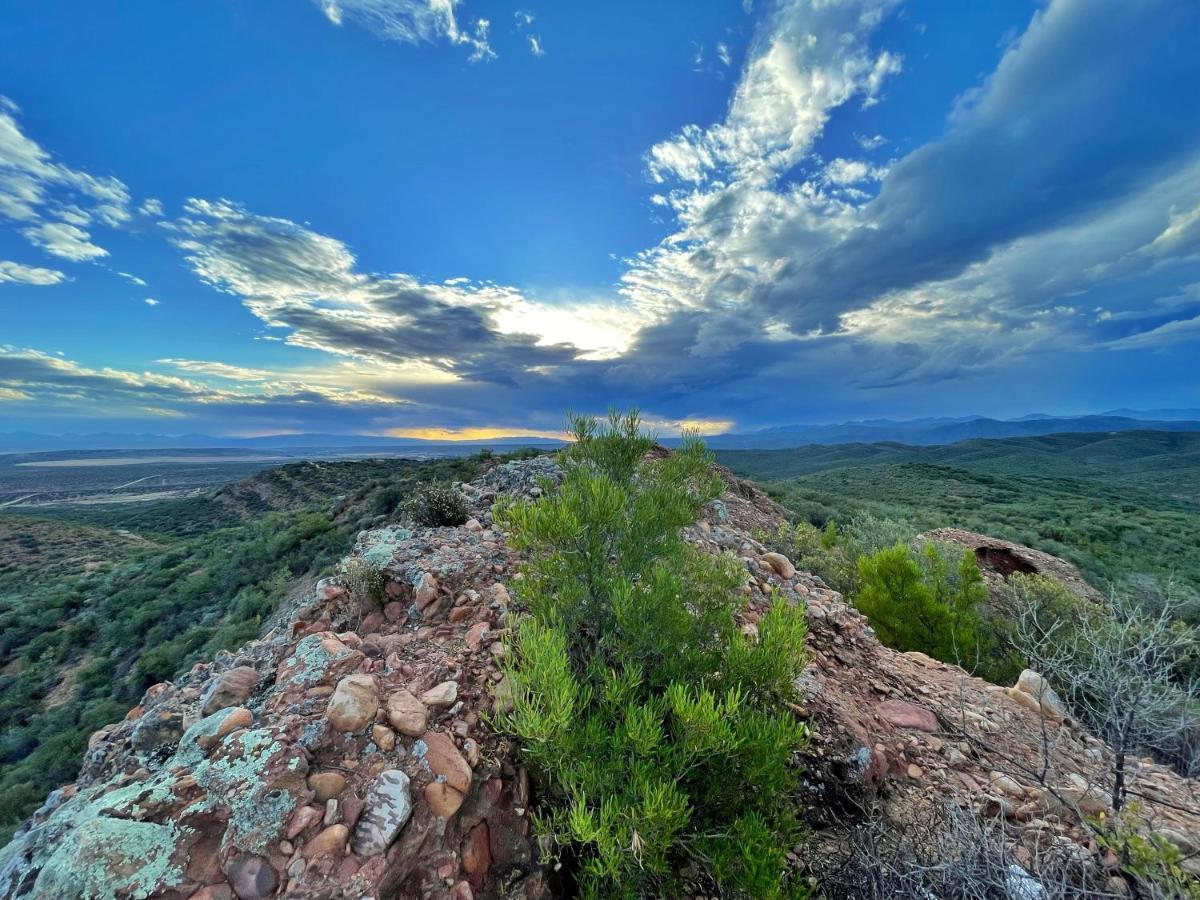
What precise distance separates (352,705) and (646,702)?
2.31 m

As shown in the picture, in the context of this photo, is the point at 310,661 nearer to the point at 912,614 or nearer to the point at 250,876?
the point at 250,876

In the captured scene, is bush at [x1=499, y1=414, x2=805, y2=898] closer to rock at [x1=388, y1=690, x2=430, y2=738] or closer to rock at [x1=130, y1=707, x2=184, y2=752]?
rock at [x1=388, y1=690, x2=430, y2=738]

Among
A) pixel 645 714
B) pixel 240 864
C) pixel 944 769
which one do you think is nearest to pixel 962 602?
pixel 944 769

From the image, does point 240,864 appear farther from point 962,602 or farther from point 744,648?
point 962,602

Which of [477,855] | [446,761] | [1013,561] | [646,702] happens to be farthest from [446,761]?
[1013,561]

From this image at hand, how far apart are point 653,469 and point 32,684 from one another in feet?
69.3

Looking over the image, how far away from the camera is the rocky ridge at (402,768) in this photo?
2.79m

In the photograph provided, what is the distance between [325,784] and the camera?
10.3 ft

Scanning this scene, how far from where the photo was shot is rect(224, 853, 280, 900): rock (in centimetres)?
267

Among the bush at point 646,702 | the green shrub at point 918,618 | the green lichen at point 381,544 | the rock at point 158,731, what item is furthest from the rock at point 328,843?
the green shrub at point 918,618

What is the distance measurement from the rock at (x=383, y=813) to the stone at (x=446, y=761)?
0.22m

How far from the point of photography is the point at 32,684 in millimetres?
14008

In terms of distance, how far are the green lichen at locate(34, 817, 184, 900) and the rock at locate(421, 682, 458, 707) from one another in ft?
5.20

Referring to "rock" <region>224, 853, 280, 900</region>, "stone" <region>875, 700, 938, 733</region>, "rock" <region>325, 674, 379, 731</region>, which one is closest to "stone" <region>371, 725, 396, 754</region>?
"rock" <region>325, 674, 379, 731</region>
